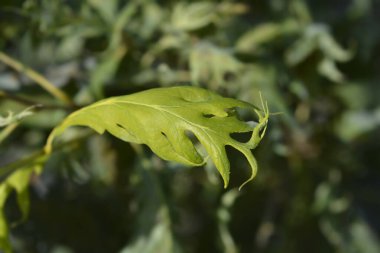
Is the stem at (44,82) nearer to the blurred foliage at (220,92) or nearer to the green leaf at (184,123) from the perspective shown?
the blurred foliage at (220,92)

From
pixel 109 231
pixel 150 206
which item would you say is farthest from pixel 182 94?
pixel 109 231

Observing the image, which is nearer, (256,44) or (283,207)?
(256,44)

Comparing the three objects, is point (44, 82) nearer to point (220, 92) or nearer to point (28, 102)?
point (28, 102)

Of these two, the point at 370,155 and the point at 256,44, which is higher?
the point at 256,44

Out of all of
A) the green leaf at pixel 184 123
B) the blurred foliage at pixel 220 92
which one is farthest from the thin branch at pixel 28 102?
the green leaf at pixel 184 123

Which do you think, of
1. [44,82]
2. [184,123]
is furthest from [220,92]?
[184,123]

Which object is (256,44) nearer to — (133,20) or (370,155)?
(133,20)

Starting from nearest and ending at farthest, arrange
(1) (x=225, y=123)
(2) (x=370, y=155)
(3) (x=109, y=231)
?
(1) (x=225, y=123) < (3) (x=109, y=231) < (2) (x=370, y=155)
